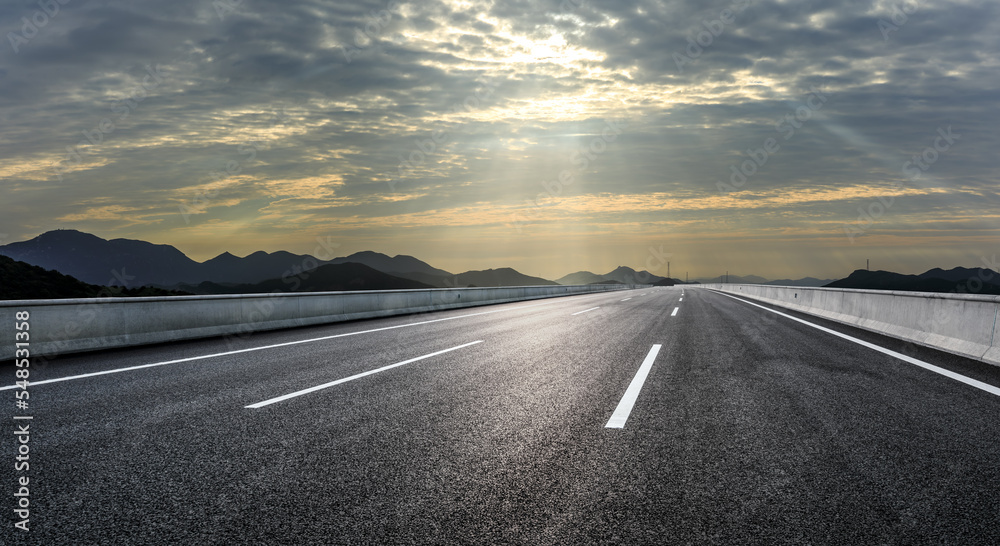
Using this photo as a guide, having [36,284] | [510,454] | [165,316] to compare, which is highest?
[36,284]

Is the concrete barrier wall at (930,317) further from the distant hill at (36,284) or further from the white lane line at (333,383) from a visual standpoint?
the distant hill at (36,284)

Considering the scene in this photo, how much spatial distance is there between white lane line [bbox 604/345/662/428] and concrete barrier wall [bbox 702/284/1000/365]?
4870mm

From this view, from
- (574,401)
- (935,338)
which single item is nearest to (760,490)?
(574,401)

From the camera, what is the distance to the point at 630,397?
229 inches

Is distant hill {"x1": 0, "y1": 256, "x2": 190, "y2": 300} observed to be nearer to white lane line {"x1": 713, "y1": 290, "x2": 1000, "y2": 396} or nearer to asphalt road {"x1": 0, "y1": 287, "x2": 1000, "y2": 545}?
asphalt road {"x1": 0, "y1": 287, "x2": 1000, "y2": 545}

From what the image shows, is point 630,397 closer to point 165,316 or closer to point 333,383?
point 333,383

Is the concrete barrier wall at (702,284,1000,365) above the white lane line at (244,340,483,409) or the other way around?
above

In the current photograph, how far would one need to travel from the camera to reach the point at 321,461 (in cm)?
390

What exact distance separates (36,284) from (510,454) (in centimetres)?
5234

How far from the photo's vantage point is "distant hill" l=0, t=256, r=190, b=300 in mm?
40844

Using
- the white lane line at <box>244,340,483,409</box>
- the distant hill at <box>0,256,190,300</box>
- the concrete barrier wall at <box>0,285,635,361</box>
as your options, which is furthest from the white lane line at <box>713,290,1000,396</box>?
the distant hill at <box>0,256,190,300</box>

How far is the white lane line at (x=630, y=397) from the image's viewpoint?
16.1 ft

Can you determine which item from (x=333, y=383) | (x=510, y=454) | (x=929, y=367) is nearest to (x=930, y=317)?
(x=929, y=367)

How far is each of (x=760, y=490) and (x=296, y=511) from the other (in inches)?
105
